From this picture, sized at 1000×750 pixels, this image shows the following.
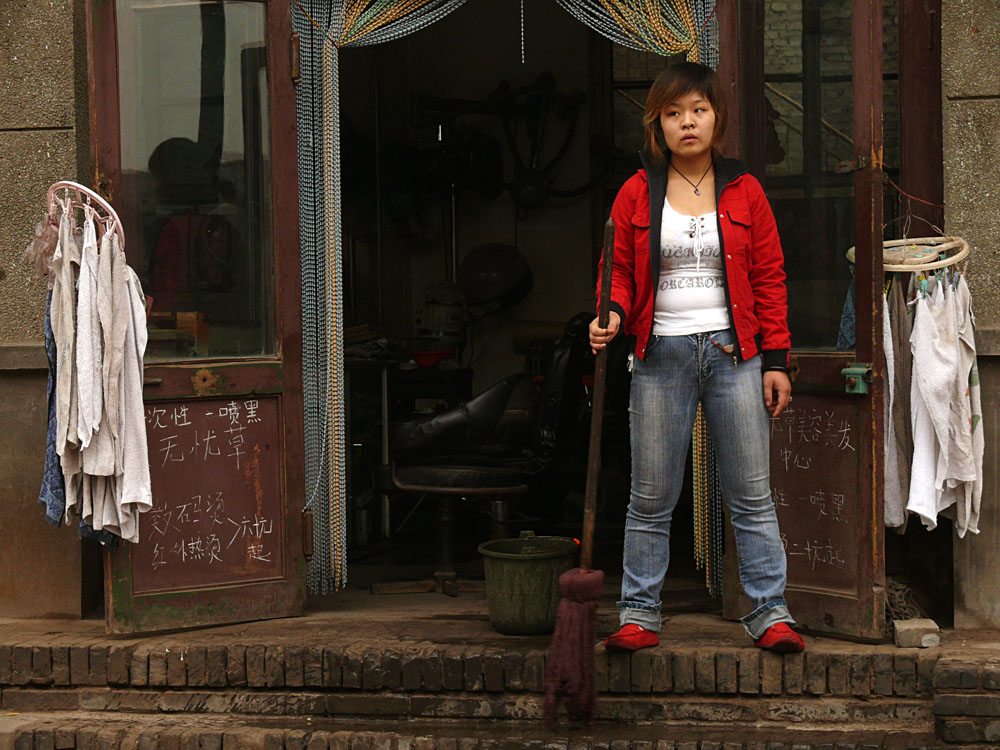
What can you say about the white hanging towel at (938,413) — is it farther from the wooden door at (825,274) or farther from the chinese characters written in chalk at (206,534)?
the chinese characters written in chalk at (206,534)

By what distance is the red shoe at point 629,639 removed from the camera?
4.46 meters

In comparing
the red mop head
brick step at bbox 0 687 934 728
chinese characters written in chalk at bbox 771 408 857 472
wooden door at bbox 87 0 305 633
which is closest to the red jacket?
chinese characters written in chalk at bbox 771 408 857 472

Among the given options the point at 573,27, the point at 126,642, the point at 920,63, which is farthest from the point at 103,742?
the point at 573,27

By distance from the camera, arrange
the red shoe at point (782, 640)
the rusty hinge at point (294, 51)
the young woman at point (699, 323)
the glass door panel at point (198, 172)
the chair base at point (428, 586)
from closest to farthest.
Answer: the young woman at point (699, 323) → the red shoe at point (782, 640) → the glass door panel at point (198, 172) → the rusty hinge at point (294, 51) → the chair base at point (428, 586)

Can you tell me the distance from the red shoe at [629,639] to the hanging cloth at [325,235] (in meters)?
1.58

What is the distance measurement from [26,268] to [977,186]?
13.5 ft

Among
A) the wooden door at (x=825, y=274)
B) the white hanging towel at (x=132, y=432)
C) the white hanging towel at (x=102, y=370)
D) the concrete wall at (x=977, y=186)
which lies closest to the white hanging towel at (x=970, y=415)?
the concrete wall at (x=977, y=186)

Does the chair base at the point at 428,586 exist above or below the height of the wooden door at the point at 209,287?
below

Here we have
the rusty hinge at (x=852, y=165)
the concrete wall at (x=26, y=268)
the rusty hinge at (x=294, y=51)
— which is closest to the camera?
the rusty hinge at (x=852, y=165)

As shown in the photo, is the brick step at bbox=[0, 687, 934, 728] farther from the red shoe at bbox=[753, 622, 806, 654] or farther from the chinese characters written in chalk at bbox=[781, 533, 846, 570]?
the chinese characters written in chalk at bbox=[781, 533, 846, 570]

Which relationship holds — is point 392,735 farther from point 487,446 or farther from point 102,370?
point 487,446

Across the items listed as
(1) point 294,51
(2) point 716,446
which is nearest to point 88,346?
(1) point 294,51

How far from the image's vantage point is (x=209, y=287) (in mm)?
5211

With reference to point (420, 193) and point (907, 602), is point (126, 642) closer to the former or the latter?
point (907, 602)
